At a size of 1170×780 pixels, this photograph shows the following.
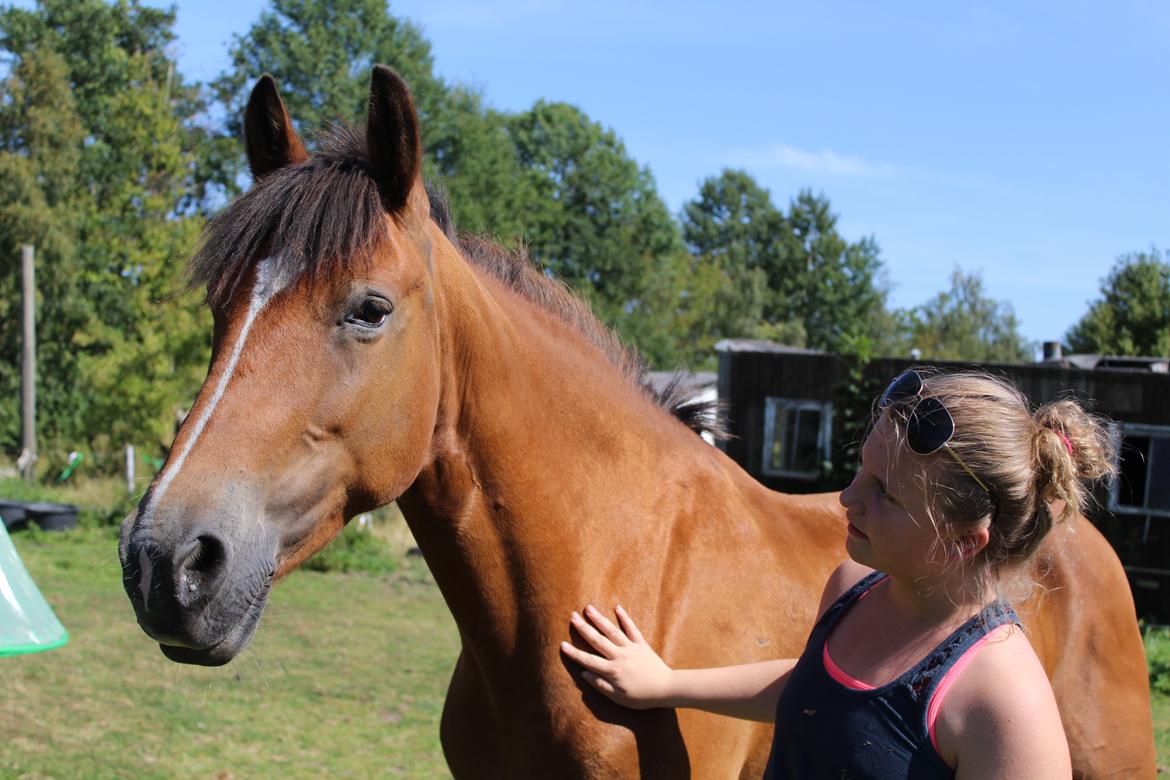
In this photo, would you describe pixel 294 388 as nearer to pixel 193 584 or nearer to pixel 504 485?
pixel 193 584

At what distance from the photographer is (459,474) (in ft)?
7.01

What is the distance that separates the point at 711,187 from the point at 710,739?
62.9m

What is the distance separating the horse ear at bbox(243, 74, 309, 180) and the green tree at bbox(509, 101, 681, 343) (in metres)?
37.0

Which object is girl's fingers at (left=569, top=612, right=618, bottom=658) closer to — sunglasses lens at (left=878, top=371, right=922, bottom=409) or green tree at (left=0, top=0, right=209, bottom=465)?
sunglasses lens at (left=878, top=371, right=922, bottom=409)

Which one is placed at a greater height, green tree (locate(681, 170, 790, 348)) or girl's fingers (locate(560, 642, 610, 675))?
green tree (locate(681, 170, 790, 348))

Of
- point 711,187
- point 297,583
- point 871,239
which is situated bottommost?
point 297,583

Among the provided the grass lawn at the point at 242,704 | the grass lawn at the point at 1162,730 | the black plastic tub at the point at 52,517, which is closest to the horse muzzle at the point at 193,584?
the grass lawn at the point at 242,704

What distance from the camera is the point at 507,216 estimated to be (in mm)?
35375

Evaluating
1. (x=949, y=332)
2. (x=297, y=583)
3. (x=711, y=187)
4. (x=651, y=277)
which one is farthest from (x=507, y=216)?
(x=711, y=187)

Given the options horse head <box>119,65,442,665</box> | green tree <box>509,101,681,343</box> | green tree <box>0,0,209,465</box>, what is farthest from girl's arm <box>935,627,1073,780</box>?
green tree <box>509,101,681,343</box>

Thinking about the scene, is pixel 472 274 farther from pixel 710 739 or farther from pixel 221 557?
pixel 710 739

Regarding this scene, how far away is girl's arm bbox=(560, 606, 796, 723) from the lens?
209 centimetres

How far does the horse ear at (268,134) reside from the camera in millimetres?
2166

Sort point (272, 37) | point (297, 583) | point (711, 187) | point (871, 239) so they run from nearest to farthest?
1. point (297, 583)
2. point (272, 37)
3. point (871, 239)
4. point (711, 187)
